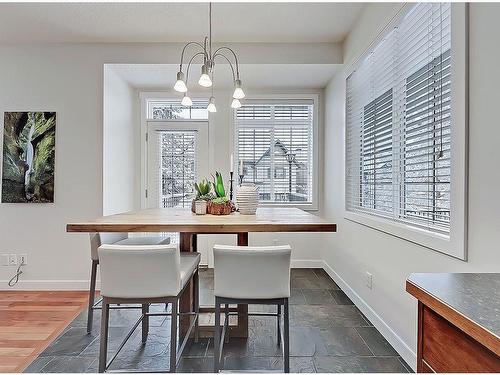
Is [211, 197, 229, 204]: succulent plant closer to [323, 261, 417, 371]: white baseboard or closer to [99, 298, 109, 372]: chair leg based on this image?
[99, 298, 109, 372]: chair leg

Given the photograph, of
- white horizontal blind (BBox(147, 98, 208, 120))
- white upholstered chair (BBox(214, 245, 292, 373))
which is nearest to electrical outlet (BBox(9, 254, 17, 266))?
white horizontal blind (BBox(147, 98, 208, 120))

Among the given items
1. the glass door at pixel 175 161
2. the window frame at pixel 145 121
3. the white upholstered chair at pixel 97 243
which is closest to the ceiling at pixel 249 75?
the window frame at pixel 145 121

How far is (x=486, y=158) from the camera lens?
4.32ft

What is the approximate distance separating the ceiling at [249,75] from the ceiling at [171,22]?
27 centimetres

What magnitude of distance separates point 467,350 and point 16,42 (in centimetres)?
446

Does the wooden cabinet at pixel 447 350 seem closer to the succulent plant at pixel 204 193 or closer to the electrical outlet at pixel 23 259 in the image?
the succulent plant at pixel 204 193

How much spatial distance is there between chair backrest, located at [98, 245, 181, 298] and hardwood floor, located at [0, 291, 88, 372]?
1050 mm

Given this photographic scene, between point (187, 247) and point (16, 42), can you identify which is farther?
point (16, 42)

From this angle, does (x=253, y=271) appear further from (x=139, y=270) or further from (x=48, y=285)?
(x=48, y=285)

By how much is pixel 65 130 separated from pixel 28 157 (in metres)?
0.49

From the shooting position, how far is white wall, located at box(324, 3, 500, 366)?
50.8 inches

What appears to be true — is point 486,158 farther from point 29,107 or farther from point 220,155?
point 29,107

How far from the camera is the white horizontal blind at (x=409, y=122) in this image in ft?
5.48

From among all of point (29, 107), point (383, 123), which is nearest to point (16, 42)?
point (29, 107)
